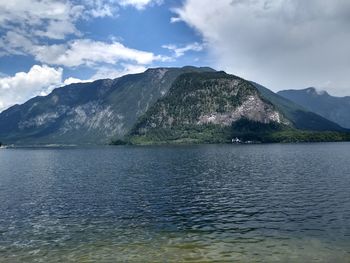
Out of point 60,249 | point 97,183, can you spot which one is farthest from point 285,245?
point 97,183

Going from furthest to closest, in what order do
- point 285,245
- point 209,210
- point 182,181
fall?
point 182,181, point 209,210, point 285,245

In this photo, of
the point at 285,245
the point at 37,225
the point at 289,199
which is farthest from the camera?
the point at 289,199

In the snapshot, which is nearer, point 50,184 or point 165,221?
point 165,221

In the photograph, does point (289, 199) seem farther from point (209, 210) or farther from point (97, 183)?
point (97, 183)

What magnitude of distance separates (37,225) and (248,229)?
3271 centimetres

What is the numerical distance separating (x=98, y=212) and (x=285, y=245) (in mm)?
36026

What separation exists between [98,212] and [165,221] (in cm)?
1486

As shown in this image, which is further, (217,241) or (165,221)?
(165,221)

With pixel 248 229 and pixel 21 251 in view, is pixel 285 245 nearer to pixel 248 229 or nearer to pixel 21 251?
pixel 248 229

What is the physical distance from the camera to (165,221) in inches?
2431

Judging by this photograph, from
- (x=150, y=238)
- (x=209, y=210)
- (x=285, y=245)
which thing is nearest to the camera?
(x=285, y=245)

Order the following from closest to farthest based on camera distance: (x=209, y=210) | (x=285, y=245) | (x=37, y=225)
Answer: (x=285, y=245) → (x=37, y=225) → (x=209, y=210)

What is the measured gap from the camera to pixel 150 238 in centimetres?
5178

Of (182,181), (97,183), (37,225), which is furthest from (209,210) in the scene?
(97,183)
